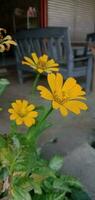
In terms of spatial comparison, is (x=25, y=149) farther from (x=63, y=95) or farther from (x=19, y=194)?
(x=63, y=95)

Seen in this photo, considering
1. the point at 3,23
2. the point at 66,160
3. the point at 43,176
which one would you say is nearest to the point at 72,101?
the point at 43,176

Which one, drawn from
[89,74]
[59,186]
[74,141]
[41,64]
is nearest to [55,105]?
[41,64]

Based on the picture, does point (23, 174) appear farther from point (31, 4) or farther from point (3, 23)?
point (3, 23)

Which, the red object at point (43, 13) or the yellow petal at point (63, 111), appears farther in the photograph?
the red object at point (43, 13)

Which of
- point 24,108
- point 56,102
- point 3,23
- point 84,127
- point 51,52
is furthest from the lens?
point 3,23

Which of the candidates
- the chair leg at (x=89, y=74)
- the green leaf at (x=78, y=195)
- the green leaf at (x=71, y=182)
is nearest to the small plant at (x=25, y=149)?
the green leaf at (x=71, y=182)

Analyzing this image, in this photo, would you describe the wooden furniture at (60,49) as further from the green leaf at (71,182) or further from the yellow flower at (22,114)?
the yellow flower at (22,114)

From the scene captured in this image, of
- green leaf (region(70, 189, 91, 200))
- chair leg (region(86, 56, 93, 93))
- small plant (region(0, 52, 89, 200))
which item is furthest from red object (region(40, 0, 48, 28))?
small plant (region(0, 52, 89, 200))
